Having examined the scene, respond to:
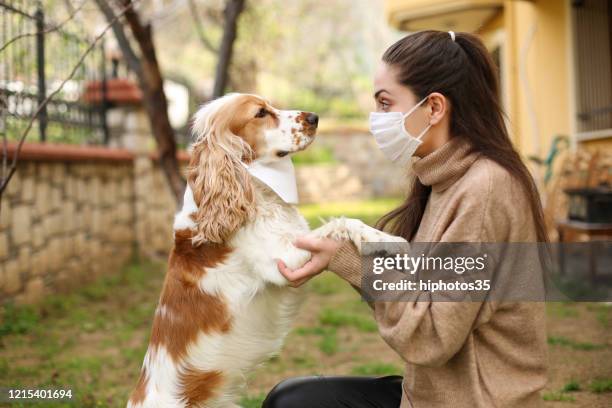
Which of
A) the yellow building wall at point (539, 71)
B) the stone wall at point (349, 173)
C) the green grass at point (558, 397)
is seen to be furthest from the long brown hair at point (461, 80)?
the stone wall at point (349, 173)

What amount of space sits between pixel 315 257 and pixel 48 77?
5.38 metres

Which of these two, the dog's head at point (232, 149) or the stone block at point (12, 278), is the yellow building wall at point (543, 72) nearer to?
the stone block at point (12, 278)

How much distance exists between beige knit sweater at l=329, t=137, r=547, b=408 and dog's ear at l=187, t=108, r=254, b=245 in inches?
28.6

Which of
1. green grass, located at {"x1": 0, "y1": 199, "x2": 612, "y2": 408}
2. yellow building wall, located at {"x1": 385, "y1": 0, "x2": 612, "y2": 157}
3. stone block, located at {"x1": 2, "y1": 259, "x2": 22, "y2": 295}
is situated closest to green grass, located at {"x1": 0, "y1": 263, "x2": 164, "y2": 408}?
green grass, located at {"x1": 0, "y1": 199, "x2": 612, "y2": 408}

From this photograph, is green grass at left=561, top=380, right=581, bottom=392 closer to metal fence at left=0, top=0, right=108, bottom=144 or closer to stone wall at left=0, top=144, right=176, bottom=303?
metal fence at left=0, top=0, right=108, bottom=144

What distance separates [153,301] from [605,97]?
20.6 ft

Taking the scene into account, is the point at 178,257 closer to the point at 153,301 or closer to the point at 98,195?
the point at 153,301

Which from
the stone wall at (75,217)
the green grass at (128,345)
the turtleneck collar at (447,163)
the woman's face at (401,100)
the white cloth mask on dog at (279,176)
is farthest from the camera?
the stone wall at (75,217)

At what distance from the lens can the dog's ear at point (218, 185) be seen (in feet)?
7.81

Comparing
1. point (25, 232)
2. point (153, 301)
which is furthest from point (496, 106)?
point (153, 301)

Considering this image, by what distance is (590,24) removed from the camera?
852 cm

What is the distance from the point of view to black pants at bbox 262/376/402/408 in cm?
243

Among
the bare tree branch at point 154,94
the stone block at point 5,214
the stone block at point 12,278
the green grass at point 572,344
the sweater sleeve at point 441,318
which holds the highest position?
the bare tree branch at point 154,94

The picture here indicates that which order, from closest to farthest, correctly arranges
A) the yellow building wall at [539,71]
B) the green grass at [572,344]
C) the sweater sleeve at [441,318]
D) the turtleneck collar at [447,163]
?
1. the sweater sleeve at [441,318]
2. the turtleneck collar at [447,163]
3. the green grass at [572,344]
4. the yellow building wall at [539,71]
